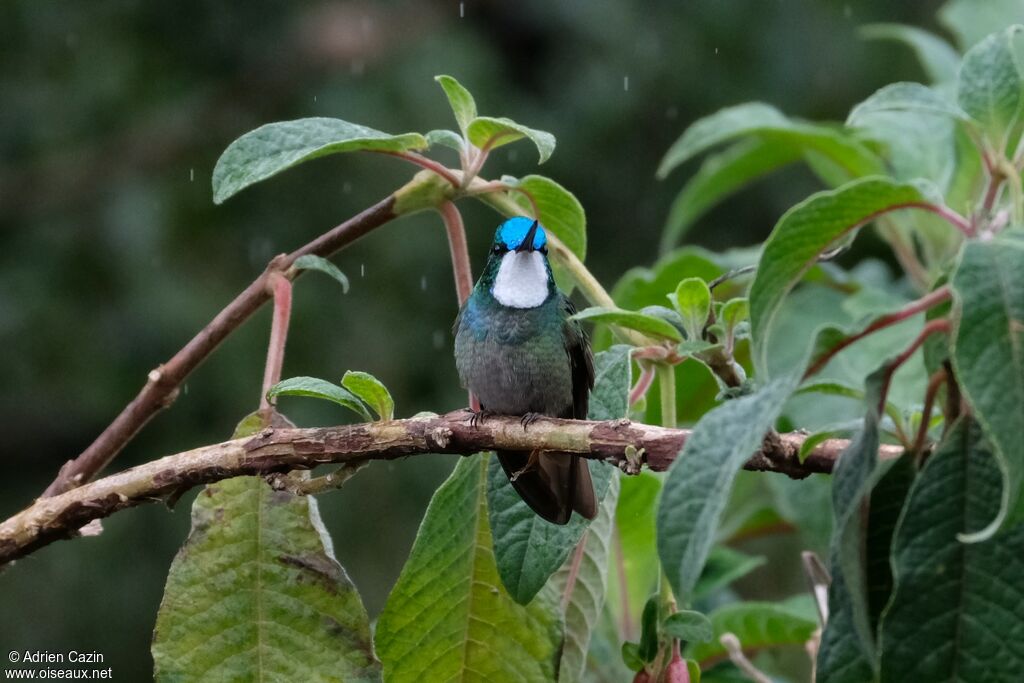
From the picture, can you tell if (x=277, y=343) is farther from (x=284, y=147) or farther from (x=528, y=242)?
(x=528, y=242)

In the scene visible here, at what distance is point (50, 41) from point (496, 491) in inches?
248

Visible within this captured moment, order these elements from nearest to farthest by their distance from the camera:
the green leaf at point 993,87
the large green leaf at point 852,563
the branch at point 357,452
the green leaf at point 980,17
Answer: the large green leaf at point 852,563, the branch at point 357,452, the green leaf at point 993,87, the green leaf at point 980,17

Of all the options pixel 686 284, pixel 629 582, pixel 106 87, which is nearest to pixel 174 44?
pixel 106 87

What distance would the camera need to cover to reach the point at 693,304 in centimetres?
175

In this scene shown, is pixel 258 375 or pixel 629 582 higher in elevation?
pixel 258 375

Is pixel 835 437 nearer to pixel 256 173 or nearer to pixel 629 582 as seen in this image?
pixel 256 173

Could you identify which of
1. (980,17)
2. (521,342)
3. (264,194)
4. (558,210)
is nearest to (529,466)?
(558,210)

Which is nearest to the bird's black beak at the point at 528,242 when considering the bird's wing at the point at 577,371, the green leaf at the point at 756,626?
the bird's wing at the point at 577,371

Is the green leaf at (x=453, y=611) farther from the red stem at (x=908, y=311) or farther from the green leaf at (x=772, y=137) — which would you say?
the green leaf at (x=772, y=137)

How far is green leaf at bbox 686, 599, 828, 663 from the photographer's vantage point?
7.93 feet

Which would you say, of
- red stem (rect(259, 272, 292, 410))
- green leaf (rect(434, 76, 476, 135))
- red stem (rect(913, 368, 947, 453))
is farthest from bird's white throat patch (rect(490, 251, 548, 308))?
red stem (rect(913, 368, 947, 453))

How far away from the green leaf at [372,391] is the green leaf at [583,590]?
495mm

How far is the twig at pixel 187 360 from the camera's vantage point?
1.83 metres

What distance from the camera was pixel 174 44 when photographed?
7.47 metres
